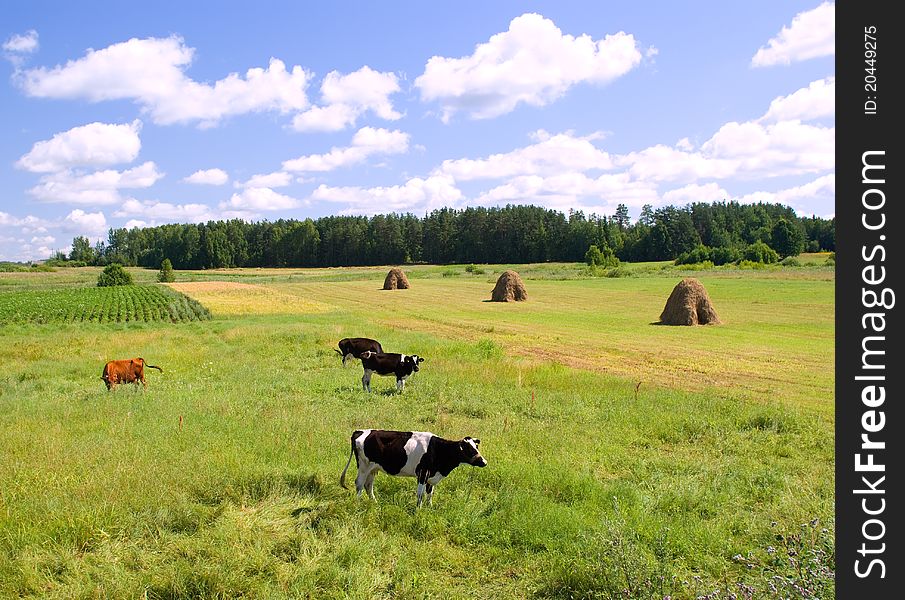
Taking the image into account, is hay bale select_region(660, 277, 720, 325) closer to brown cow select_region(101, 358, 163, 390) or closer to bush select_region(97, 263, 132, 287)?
brown cow select_region(101, 358, 163, 390)

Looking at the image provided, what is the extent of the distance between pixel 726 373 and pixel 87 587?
19.8 m

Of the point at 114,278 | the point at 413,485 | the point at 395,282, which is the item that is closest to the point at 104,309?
the point at 395,282

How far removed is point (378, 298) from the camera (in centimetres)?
5712

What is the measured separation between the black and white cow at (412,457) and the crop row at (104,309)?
35054 mm

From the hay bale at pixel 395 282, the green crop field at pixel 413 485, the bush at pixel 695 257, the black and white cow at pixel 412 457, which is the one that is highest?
the bush at pixel 695 257

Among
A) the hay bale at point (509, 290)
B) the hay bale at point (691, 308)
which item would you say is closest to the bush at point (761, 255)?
the hay bale at point (509, 290)

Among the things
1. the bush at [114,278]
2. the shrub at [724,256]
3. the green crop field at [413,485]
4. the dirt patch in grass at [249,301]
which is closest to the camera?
the green crop field at [413,485]

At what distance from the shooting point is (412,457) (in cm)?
795

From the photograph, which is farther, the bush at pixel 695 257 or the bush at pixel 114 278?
the bush at pixel 695 257

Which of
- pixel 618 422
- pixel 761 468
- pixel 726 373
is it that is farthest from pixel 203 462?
pixel 726 373

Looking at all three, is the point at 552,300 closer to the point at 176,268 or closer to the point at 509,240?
the point at 509,240

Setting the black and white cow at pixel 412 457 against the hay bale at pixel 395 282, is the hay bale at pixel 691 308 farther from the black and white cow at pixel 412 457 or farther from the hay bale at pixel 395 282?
the hay bale at pixel 395 282

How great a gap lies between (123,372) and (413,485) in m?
10.6

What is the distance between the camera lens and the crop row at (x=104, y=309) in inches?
1570
